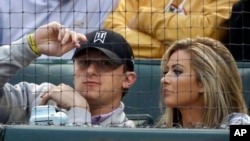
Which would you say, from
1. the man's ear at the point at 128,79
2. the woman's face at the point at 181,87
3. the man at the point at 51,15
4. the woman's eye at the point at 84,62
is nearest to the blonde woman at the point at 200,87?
the woman's face at the point at 181,87

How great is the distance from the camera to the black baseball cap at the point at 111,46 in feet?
14.0

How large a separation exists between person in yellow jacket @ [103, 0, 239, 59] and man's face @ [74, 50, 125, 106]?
74 cm

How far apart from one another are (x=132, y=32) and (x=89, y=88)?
1.21m

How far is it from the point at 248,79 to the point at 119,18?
36.8 inches

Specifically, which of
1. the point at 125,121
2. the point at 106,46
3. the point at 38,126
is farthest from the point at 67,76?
the point at 38,126

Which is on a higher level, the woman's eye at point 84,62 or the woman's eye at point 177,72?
the woman's eye at point 84,62

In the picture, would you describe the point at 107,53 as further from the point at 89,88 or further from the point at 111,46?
the point at 89,88

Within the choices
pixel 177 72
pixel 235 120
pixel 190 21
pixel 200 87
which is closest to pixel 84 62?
pixel 177 72

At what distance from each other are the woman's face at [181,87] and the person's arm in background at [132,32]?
1.00 metres

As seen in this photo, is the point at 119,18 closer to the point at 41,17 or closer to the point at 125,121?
the point at 41,17

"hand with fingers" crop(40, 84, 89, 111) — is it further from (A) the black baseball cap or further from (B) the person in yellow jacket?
(B) the person in yellow jacket

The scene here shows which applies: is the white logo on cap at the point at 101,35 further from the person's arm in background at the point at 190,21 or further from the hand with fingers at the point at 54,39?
the person's arm in background at the point at 190,21

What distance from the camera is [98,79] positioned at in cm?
414

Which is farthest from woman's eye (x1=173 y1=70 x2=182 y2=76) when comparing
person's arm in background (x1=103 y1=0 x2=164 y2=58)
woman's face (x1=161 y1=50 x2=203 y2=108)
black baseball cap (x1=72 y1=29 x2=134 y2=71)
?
person's arm in background (x1=103 y1=0 x2=164 y2=58)
